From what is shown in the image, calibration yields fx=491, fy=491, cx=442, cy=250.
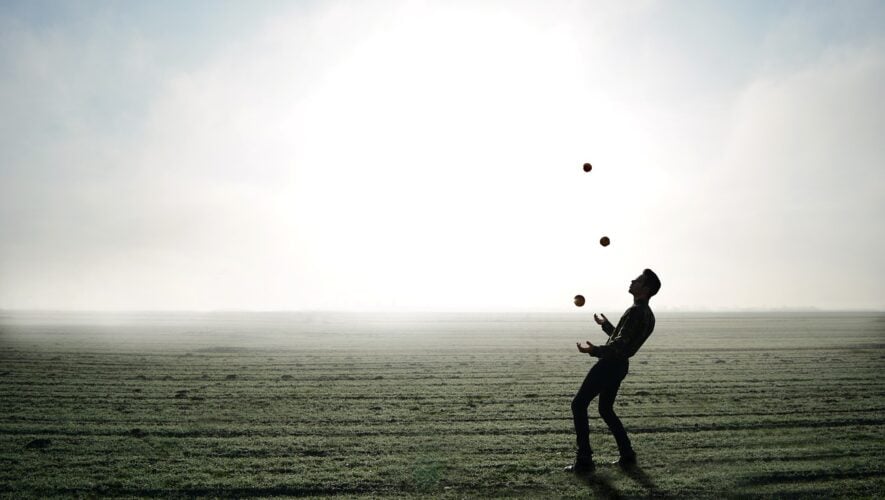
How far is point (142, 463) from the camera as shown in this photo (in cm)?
598

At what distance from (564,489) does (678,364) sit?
1277 cm

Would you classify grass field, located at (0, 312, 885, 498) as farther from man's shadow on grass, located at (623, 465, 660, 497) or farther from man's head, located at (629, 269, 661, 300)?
man's head, located at (629, 269, 661, 300)

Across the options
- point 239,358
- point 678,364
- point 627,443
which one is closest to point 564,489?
point 627,443

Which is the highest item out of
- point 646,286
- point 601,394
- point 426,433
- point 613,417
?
point 646,286

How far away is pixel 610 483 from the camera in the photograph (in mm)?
5195

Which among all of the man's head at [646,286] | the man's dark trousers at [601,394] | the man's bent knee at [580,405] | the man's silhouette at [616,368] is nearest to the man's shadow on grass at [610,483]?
the man's silhouette at [616,368]

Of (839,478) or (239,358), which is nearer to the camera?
(839,478)

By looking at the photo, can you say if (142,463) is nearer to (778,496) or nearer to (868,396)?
(778,496)

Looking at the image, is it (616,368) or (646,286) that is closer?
(616,368)

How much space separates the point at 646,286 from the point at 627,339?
718 millimetres

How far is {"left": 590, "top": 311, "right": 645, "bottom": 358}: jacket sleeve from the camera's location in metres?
5.44

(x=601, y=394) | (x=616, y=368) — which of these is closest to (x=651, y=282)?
(x=616, y=368)

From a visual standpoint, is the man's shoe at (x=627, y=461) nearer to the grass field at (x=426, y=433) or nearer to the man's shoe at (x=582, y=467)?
the grass field at (x=426, y=433)

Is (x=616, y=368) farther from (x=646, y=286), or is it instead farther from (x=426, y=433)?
(x=426, y=433)
